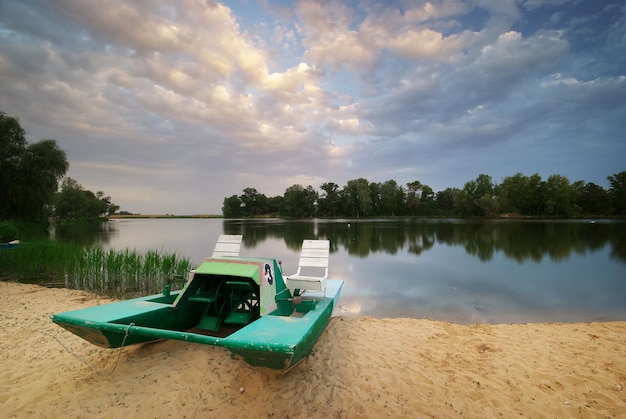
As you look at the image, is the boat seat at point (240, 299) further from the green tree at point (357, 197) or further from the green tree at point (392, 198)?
the green tree at point (392, 198)

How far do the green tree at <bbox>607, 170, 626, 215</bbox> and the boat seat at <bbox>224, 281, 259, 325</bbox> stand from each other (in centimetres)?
8741

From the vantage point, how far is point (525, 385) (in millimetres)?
3580

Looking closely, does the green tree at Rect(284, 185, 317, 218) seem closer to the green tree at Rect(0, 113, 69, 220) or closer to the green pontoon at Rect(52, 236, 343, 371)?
the green tree at Rect(0, 113, 69, 220)

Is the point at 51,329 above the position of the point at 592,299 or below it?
above

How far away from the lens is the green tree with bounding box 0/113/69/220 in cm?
2045

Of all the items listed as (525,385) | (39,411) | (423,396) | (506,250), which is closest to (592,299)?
(525,385)

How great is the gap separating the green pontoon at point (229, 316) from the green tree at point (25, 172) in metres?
23.8

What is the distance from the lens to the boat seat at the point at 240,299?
4.12 m

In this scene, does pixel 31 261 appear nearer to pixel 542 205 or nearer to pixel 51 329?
pixel 51 329

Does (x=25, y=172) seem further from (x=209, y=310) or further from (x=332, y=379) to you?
(x=332, y=379)

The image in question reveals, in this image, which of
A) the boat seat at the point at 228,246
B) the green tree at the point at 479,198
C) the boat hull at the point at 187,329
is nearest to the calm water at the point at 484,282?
the boat seat at the point at 228,246

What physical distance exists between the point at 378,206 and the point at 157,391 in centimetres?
8926

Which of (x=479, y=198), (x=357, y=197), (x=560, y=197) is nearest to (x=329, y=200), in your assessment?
(x=357, y=197)

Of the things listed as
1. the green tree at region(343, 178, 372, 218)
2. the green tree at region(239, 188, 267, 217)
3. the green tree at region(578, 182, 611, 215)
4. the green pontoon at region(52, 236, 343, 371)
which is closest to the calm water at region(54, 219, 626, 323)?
the green pontoon at region(52, 236, 343, 371)
